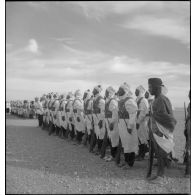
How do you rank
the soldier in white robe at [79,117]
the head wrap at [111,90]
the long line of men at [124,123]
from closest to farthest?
1. the long line of men at [124,123]
2. the head wrap at [111,90]
3. the soldier in white robe at [79,117]

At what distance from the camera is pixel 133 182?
6.58m

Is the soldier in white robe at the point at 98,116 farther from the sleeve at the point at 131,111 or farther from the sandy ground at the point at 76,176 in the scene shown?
the sleeve at the point at 131,111

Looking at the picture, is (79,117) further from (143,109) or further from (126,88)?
(126,88)

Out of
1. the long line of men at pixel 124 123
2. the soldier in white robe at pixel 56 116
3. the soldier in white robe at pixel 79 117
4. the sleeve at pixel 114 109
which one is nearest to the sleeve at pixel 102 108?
the long line of men at pixel 124 123

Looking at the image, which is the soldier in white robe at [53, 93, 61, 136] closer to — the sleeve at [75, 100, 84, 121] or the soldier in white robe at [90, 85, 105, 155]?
the sleeve at [75, 100, 84, 121]

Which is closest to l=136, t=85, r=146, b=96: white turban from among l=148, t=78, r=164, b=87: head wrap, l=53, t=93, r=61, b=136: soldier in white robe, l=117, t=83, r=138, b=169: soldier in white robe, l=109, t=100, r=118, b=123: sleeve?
l=109, t=100, r=118, b=123: sleeve

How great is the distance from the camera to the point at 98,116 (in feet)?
32.8

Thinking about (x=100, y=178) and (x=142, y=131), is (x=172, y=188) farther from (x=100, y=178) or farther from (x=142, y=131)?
(x=142, y=131)

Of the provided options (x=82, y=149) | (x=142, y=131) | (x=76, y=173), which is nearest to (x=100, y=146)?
(x=82, y=149)

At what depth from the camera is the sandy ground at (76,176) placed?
19.7ft

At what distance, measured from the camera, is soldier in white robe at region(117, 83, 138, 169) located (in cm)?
774

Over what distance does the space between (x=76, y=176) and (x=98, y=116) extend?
10.8ft

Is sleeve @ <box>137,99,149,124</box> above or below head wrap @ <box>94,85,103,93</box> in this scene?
below

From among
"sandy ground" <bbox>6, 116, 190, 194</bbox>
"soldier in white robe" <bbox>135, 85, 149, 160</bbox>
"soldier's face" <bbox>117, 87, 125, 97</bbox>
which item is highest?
"soldier's face" <bbox>117, 87, 125, 97</bbox>
